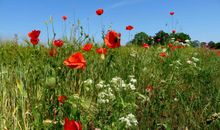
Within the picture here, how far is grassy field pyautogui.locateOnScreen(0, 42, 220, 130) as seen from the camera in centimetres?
268

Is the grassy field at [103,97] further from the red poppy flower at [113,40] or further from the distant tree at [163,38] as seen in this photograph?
the distant tree at [163,38]

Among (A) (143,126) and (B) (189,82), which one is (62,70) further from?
(B) (189,82)

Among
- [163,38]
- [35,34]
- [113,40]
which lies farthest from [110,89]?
[163,38]

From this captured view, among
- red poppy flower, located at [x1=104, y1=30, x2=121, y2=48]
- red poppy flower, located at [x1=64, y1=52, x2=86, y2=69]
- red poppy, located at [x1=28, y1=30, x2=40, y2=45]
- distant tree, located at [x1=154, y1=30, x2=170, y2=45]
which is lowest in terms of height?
red poppy flower, located at [x1=64, y1=52, x2=86, y2=69]

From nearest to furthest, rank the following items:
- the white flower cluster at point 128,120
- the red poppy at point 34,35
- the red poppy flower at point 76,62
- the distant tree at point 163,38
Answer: the red poppy flower at point 76,62, the white flower cluster at point 128,120, the red poppy at point 34,35, the distant tree at point 163,38

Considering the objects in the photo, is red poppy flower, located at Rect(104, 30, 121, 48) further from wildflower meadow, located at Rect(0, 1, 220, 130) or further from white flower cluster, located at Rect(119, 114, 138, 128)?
white flower cluster, located at Rect(119, 114, 138, 128)

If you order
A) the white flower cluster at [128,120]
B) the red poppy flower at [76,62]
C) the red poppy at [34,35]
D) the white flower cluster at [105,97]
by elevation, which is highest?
the red poppy at [34,35]

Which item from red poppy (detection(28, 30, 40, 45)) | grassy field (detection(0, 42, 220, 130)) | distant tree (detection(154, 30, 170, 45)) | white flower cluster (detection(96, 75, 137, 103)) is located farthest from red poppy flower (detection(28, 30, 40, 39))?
distant tree (detection(154, 30, 170, 45))

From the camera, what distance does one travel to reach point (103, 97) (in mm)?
3012

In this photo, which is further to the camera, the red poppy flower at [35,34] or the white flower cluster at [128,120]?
the red poppy flower at [35,34]

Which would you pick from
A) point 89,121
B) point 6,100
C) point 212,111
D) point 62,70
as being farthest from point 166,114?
point 6,100

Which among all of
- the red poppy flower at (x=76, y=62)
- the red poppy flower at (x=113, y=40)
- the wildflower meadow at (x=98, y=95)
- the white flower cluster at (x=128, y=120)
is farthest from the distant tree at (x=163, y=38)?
the red poppy flower at (x=76, y=62)

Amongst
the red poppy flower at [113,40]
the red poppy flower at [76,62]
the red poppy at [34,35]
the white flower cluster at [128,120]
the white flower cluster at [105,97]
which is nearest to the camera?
the red poppy flower at [76,62]

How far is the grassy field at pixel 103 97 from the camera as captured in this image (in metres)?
2.68
